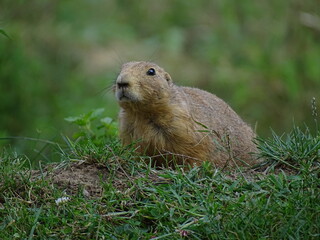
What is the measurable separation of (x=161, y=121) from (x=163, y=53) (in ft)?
20.6

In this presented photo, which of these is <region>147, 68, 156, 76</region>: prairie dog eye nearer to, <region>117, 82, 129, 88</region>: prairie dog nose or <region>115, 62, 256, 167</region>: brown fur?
<region>115, 62, 256, 167</region>: brown fur

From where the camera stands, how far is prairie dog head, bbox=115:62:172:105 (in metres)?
5.88

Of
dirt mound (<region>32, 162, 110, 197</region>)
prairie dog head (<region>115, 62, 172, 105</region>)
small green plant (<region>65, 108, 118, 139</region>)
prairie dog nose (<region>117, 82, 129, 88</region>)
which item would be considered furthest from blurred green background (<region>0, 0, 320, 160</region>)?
dirt mound (<region>32, 162, 110, 197</region>)

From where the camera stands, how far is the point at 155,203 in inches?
181

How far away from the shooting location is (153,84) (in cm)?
616

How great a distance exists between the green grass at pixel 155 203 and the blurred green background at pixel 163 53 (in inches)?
165

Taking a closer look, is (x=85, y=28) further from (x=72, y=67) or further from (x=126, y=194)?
(x=126, y=194)

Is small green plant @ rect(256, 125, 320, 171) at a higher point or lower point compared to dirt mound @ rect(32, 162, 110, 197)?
higher

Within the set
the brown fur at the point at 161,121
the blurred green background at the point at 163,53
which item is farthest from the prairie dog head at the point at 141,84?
the blurred green background at the point at 163,53

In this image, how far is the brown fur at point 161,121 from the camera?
5945mm

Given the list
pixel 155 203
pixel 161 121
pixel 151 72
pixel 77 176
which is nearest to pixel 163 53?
pixel 151 72

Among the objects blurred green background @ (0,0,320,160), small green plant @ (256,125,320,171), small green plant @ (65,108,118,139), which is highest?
small green plant @ (256,125,320,171)

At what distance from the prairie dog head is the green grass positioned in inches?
31.1

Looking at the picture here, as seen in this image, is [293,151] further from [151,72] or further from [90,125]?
[90,125]
